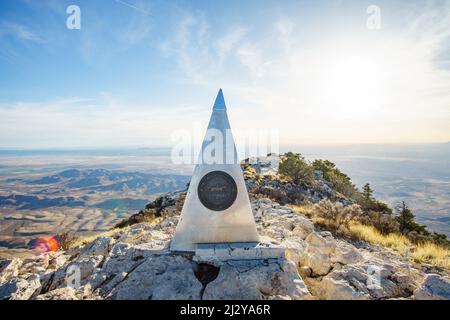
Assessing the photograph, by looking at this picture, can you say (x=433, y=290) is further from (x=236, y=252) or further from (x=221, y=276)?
(x=221, y=276)

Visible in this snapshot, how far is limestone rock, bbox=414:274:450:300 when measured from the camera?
17.8 ft

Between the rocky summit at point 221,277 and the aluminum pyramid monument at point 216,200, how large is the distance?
733 mm

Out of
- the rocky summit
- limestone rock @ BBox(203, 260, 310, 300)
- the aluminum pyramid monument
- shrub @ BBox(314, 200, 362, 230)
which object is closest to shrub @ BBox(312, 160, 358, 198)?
shrub @ BBox(314, 200, 362, 230)

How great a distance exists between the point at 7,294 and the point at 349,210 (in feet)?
43.3

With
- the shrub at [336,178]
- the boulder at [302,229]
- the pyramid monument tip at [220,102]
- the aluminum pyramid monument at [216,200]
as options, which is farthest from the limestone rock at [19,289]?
the shrub at [336,178]

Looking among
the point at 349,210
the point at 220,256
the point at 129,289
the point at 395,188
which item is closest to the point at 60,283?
the point at 129,289

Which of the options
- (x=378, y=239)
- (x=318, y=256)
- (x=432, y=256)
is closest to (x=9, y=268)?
(x=318, y=256)

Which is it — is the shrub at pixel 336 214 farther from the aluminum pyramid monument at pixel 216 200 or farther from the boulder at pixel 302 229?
the aluminum pyramid monument at pixel 216 200

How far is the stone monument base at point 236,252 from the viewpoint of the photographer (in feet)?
23.3

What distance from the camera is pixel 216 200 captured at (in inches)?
303

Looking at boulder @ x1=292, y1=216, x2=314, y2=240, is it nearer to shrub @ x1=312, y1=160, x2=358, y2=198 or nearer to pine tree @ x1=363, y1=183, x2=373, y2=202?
pine tree @ x1=363, y1=183, x2=373, y2=202

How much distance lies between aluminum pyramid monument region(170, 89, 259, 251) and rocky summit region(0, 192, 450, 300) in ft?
2.40

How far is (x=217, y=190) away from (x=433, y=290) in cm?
550

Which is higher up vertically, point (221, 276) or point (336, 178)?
point (221, 276)
